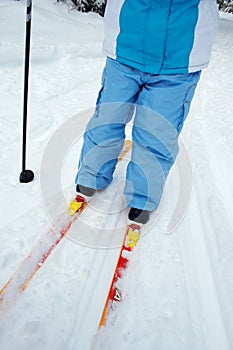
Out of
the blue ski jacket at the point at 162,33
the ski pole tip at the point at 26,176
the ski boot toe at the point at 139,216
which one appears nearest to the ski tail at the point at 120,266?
the ski boot toe at the point at 139,216

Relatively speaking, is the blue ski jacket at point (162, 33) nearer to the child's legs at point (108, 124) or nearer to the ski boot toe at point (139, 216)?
the child's legs at point (108, 124)

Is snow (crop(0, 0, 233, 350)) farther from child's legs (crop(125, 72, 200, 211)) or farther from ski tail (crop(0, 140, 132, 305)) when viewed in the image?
child's legs (crop(125, 72, 200, 211))

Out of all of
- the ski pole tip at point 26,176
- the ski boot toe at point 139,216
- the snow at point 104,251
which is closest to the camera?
the snow at point 104,251

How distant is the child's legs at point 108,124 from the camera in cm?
182

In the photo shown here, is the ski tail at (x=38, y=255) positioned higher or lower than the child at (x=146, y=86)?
lower

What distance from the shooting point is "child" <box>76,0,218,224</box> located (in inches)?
63.5

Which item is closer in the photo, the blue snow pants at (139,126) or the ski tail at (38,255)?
the ski tail at (38,255)

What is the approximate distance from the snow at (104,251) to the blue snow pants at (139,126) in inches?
10.5

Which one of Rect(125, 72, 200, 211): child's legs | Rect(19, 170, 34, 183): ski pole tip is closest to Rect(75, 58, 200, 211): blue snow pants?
Rect(125, 72, 200, 211): child's legs

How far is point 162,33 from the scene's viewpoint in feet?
5.34

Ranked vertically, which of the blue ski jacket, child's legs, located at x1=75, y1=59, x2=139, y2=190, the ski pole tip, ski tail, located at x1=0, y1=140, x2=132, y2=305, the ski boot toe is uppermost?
the blue ski jacket

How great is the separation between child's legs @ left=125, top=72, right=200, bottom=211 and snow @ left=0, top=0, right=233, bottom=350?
26 cm

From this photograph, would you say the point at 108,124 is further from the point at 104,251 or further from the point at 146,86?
the point at 104,251

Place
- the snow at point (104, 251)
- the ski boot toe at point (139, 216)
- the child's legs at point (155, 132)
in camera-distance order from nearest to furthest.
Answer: the snow at point (104, 251) → the child's legs at point (155, 132) → the ski boot toe at point (139, 216)
